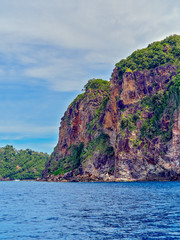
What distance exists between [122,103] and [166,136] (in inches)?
1167

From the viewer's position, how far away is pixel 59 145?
19038 cm

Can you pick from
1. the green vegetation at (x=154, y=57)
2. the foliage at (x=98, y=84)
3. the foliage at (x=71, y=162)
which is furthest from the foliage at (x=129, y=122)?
the foliage at (x=98, y=84)

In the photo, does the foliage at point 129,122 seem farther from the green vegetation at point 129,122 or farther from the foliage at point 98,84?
the foliage at point 98,84

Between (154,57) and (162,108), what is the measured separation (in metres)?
29.0

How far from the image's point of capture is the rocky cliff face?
10262cm

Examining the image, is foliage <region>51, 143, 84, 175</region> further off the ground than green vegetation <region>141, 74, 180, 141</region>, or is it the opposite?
green vegetation <region>141, 74, 180, 141</region>

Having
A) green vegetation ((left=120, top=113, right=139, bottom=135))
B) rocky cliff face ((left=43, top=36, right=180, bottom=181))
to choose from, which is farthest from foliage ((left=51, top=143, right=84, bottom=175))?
green vegetation ((left=120, top=113, right=139, bottom=135))

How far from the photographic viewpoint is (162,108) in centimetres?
11169

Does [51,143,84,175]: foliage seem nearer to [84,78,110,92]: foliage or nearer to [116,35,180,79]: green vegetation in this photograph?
[84,78,110,92]: foliage

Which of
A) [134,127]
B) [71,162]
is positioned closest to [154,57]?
[134,127]

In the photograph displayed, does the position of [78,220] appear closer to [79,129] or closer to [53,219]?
[53,219]

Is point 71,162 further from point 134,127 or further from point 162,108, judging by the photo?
point 162,108

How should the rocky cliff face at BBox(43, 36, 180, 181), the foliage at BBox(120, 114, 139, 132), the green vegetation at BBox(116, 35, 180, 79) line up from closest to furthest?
1. the rocky cliff face at BBox(43, 36, 180, 181)
2. the foliage at BBox(120, 114, 139, 132)
3. the green vegetation at BBox(116, 35, 180, 79)

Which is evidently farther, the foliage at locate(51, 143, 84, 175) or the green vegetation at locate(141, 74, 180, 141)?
the foliage at locate(51, 143, 84, 175)
